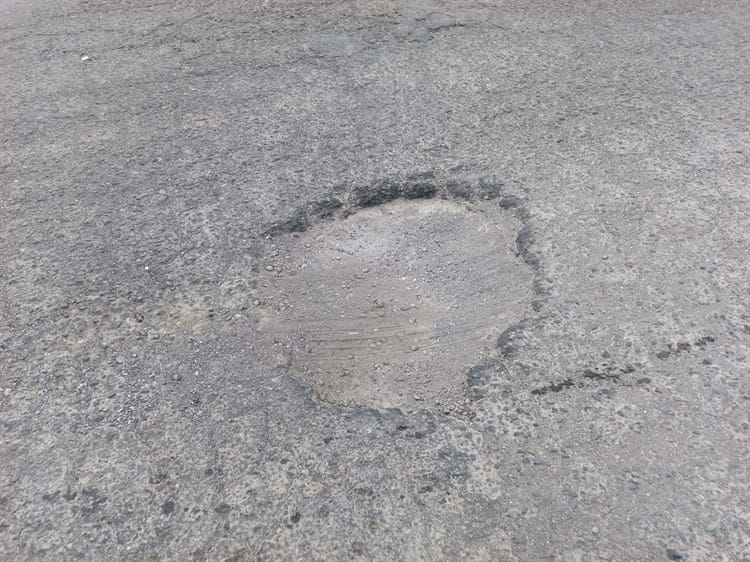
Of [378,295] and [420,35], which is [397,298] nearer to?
[378,295]

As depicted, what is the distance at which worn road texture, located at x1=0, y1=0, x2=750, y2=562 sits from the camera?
2.29 meters

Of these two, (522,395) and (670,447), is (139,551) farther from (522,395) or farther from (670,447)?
(670,447)

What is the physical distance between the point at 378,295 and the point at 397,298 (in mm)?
91

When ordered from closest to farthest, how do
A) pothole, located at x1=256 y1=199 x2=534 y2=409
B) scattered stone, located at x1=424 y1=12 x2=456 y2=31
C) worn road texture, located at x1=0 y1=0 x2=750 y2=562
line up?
1. worn road texture, located at x1=0 y1=0 x2=750 y2=562
2. pothole, located at x1=256 y1=199 x2=534 y2=409
3. scattered stone, located at x1=424 y1=12 x2=456 y2=31

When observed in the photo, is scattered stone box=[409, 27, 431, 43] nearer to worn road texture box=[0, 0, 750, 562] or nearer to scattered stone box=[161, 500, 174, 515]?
worn road texture box=[0, 0, 750, 562]

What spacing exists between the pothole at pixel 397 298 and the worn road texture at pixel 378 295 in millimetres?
14

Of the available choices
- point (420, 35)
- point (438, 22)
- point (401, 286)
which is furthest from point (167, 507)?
point (438, 22)

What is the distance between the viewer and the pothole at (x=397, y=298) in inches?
109

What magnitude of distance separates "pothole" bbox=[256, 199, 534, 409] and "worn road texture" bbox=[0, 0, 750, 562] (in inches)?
0.5

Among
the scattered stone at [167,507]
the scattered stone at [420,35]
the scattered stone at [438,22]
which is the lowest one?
the scattered stone at [167,507]

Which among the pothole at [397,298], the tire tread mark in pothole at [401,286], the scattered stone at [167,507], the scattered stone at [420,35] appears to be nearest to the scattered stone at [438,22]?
the scattered stone at [420,35]

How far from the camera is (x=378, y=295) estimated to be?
3.18 meters

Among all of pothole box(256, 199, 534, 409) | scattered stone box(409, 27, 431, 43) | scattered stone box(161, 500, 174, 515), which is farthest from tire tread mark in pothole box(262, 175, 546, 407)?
scattered stone box(409, 27, 431, 43)

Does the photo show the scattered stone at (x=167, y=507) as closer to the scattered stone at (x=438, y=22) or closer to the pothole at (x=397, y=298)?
the pothole at (x=397, y=298)
